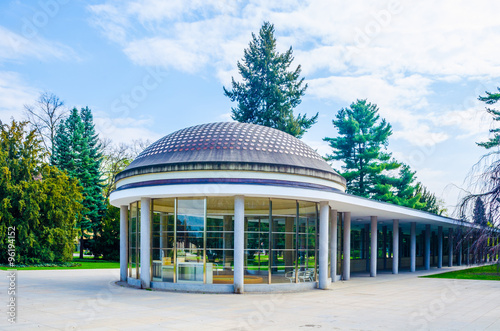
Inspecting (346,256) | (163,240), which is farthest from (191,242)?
(346,256)

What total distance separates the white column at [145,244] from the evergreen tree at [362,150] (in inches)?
1245

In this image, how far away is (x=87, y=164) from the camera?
4834 centimetres

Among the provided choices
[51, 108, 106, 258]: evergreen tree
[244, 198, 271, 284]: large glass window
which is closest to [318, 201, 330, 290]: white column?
[244, 198, 271, 284]: large glass window

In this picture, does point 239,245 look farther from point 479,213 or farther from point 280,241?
point 479,213

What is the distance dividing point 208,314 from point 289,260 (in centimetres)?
682

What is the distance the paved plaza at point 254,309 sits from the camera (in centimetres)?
1185

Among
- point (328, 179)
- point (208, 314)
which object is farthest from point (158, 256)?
point (328, 179)

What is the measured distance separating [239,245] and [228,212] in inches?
57.8

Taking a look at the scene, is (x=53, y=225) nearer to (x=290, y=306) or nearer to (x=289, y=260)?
(x=289, y=260)

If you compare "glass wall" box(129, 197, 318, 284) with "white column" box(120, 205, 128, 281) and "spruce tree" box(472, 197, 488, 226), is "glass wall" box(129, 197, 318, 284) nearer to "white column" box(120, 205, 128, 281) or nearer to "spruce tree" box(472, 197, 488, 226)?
"white column" box(120, 205, 128, 281)

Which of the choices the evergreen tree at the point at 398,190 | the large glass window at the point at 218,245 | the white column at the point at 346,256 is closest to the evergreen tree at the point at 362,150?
the evergreen tree at the point at 398,190

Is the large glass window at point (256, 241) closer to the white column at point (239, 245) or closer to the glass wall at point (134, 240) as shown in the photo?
the white column at point (239, 245)

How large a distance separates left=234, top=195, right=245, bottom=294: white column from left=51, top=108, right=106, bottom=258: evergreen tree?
32404 mm

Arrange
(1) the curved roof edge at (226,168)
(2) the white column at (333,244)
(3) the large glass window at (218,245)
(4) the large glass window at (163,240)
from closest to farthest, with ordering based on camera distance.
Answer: (1) the curved roof edge at (226,168) < (3) the large glass window at (218,245) < (4) the large glass window at (163,240) < (2) the white column at (333,244)
